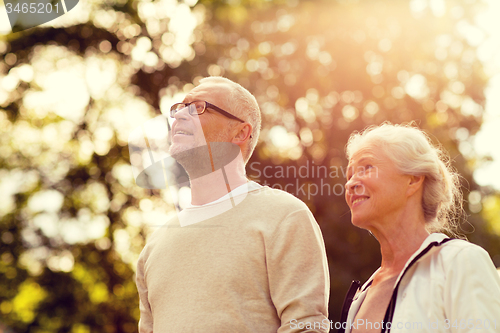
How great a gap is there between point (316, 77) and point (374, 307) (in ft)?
29.2

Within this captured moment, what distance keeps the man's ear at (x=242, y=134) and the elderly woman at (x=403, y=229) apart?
0.68 metres

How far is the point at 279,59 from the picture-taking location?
11.3 metres

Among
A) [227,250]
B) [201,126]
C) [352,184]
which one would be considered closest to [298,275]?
[227,250]

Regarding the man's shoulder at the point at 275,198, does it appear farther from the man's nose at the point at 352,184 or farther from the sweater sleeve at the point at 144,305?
the sweater sleeve at the point at 144,305

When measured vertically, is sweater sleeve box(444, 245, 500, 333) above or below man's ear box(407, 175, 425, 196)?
below

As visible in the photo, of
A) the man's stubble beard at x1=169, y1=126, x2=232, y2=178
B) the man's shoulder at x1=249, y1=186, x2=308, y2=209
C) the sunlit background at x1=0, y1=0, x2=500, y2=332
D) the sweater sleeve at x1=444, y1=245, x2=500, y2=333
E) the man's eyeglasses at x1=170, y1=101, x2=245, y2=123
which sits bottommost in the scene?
the sunlit background at x1=0, y1=0, x2=500, y2=332

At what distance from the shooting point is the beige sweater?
229 centimetres

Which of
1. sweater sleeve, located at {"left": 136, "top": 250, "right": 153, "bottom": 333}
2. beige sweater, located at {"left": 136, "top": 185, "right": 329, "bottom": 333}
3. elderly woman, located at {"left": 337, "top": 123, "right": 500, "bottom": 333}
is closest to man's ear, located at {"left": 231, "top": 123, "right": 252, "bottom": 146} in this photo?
beige sweater, located at {"left": 136, "top": 185, "right": 329, "bottom": 333}

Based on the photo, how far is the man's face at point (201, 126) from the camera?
2.95 m

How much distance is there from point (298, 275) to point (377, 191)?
633 mm

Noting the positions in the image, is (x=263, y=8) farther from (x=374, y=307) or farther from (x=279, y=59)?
(x=374, y=307)

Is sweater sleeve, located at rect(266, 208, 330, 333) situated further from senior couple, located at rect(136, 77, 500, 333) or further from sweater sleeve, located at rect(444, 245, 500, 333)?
sweater sleeve, located at rect(444, 245, 500, 333)

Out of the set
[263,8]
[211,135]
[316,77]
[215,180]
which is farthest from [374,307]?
[263,8]

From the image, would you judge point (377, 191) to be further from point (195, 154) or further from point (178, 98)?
point (178, 98)
